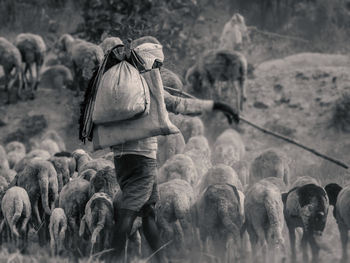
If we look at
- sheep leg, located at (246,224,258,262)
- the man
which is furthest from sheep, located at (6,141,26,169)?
the man

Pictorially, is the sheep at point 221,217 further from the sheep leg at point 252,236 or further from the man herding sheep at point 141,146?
the man herding sheep at point 141,146

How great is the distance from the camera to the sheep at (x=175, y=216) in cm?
595

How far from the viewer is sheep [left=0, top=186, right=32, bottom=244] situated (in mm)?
6504

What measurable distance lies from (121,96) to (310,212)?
252 cm

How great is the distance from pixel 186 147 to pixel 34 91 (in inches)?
256

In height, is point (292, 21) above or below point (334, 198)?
above

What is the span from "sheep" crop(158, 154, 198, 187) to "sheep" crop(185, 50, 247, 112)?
5717mm

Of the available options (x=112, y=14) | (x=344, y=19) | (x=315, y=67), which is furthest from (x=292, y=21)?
(x=112, y=14)

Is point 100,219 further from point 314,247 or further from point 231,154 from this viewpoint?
point 231,154

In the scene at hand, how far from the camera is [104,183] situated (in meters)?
6.13

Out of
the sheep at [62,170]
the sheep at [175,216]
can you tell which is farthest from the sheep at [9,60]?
the sheep at [175,216]

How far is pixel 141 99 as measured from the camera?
445 cm

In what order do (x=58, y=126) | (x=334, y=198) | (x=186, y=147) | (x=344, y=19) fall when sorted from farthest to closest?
1. (x=344, y=19)
2. (x=58, y=126)
3. (x=186, y=147)
4. (x=334, y=198)

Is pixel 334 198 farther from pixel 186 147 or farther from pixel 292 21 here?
pixel 292 21
